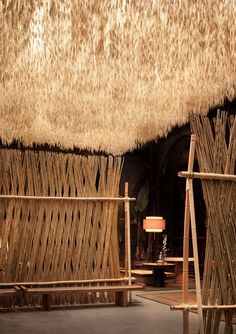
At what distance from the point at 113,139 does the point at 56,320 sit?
3.95 m

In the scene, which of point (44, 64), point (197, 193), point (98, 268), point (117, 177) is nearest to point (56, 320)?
point (98, 268)

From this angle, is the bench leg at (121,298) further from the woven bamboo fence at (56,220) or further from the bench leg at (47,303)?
the bench leg at (47,303)

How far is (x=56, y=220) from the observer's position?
20.4 feet

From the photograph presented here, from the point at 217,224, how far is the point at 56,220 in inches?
107

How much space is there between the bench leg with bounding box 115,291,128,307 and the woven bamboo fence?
176 millimetres

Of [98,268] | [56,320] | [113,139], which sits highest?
[113,139]

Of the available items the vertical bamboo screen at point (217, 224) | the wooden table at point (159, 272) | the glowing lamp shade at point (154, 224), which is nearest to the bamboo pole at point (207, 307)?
the vertical bamboo screen at point (217, 224)

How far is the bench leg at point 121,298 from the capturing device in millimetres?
6316

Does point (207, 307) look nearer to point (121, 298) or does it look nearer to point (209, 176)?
point (209, 176)

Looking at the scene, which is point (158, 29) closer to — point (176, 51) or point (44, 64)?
point (176, 51)

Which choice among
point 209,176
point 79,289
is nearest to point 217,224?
point 209,176

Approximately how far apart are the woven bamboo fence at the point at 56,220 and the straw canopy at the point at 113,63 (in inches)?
34.6

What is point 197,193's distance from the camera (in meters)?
11.4

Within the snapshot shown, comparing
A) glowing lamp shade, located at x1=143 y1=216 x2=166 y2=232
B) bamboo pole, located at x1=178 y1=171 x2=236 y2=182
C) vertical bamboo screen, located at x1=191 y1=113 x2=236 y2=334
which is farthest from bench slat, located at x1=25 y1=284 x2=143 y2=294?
glowing lamp shade, located at x1=143 y1=216 x2=166 y2=232
